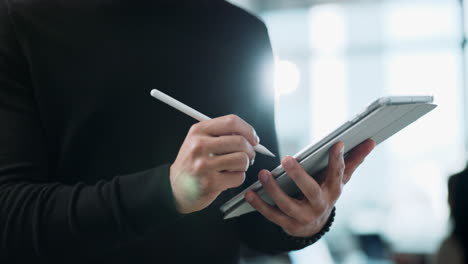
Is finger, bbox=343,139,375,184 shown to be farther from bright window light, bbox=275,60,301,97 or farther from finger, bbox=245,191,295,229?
bright window light, bbox=275,60,301,97

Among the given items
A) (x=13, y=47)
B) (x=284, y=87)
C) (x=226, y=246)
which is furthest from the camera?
(x=284, y=87)

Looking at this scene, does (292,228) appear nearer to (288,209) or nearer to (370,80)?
(288,209)

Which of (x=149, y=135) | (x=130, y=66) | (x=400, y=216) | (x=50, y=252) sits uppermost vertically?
(x=130, y=66)

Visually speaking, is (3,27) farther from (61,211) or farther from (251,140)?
(251,140)

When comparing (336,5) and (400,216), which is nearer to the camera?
(400,216)

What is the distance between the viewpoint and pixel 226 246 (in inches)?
36.0

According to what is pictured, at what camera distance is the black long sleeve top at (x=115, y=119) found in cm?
65

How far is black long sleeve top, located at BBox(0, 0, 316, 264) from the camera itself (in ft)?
2.13

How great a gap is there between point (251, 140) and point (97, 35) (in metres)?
0.37

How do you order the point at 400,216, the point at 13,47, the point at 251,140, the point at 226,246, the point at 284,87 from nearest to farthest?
the point at 251,140
the point at 13,47
the point at 226,246
the point at 400,216
the point at 284,87

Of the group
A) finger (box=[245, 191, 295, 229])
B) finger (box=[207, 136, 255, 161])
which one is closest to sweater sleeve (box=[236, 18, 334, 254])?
finger (box=[245, 191, 295, 229])

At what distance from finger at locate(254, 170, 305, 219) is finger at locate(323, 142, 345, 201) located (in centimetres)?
5

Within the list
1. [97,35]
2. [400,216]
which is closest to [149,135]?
[97,35]

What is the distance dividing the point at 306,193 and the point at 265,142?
0.92ft
